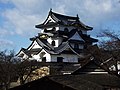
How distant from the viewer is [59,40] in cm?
5222

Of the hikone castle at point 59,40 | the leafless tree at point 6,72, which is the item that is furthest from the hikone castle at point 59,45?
the leafless tree at point 6,72

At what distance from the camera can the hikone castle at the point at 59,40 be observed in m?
49.9

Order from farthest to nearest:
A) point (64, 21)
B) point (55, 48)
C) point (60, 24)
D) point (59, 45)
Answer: point (64, 21) → point (60, 24) → point (59, 45) → point (55, 48)

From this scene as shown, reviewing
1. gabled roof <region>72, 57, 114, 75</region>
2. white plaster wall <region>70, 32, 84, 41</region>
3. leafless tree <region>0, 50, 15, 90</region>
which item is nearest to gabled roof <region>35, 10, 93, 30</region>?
white plaster wall <region>70, 32, 84, 41</region>

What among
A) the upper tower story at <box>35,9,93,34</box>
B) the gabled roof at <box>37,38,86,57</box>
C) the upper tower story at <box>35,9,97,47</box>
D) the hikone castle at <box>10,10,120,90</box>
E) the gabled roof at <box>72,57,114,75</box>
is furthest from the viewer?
the upper tower story at <box>35,9,93,34</box>

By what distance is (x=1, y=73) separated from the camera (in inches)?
1133

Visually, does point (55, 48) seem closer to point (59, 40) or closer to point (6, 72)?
point (59, 40)

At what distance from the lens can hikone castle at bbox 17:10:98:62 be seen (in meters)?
49.9

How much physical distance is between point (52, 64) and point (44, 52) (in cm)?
706

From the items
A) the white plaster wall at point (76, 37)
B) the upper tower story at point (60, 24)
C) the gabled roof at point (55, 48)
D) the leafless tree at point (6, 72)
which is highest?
the upper tower story at point (60, 24)

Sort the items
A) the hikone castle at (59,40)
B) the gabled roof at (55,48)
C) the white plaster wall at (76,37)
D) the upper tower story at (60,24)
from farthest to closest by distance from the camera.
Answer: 1. the upper tower story at (60,24)
2. the white plaster wall at (76,37)
3. the hikone castle at (59,40)
4. the gabled roof at (55,48)

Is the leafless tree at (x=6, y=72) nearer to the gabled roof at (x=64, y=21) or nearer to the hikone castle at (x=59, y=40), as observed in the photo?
the hikone castle at (x=59, y=40)

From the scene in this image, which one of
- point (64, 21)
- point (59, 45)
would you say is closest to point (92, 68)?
point (59, 45)

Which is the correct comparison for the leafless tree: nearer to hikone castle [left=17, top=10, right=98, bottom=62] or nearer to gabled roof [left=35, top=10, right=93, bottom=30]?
hikone castle [left=17, top=10, right=98, bottom=62]
